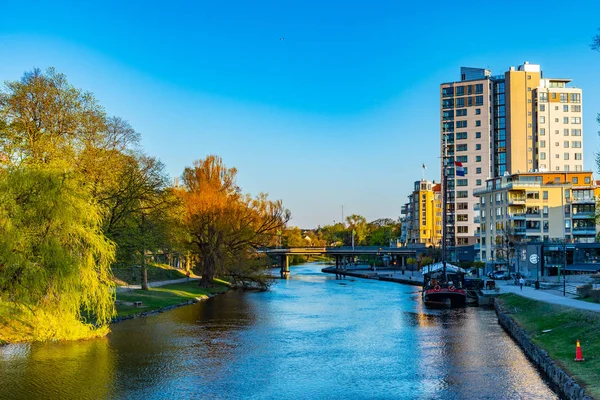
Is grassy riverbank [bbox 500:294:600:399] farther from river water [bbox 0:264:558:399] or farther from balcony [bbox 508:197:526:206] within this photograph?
balcony [bbox 508:197:526:206]

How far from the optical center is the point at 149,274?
88812mm

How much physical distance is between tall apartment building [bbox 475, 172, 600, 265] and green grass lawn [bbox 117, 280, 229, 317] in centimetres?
5550

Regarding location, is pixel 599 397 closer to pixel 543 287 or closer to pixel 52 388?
pixel 52 388

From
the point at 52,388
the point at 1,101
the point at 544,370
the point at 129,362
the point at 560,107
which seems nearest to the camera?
the point at 52,388

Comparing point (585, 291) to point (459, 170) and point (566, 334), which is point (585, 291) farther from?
point (459, 170)

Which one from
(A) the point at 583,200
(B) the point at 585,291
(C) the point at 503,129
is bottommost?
(B) the point at 585,291

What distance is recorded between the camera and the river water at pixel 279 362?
88.8 feet

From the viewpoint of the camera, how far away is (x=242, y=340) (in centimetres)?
4144

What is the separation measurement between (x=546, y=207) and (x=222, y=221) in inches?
2422

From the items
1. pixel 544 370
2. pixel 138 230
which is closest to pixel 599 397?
pixel 544 370

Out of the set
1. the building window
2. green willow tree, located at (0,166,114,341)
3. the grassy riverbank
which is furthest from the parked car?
green willow tree, located at (0,166,114,341)

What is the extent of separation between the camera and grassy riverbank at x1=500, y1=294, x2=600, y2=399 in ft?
84.7

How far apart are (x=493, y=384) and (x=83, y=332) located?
81.0 ft

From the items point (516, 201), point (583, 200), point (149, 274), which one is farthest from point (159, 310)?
point (583, 200)
